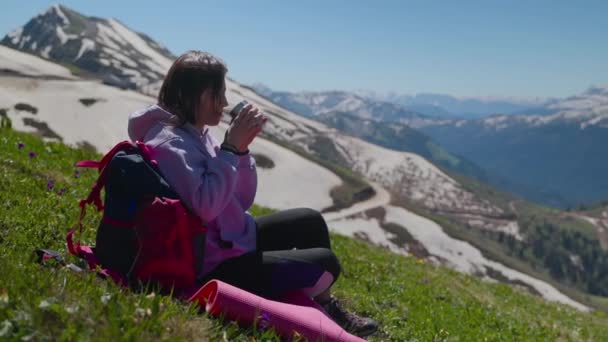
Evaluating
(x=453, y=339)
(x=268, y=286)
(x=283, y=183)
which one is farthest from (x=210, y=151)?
(x=283, y=183)

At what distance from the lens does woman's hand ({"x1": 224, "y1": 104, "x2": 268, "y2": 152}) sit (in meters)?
5.87

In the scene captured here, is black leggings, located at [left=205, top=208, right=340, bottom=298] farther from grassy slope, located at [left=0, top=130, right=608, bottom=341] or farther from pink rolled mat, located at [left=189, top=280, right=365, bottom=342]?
grassy slope, located at [left=0, top=130, right=608, bottom=341]

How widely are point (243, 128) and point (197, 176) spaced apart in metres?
0.82

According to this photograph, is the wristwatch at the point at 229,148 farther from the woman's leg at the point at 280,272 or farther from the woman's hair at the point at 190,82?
the woman's leg at the point at 280,272

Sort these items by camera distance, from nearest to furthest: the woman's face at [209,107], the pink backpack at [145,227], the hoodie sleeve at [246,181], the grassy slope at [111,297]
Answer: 1. the grassy slope at [111,297]
2. the pink backpack at [145,227]
3. the woman's face at [209,107]
4. the hoodie sleeve at [246,181]

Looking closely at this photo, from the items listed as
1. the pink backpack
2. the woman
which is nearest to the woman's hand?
the woman

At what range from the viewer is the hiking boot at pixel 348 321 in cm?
707

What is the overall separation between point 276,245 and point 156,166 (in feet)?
8.01

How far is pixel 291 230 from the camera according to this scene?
739 centimetres

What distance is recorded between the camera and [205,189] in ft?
17.9

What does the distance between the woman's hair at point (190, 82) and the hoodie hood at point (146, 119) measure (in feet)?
0.34

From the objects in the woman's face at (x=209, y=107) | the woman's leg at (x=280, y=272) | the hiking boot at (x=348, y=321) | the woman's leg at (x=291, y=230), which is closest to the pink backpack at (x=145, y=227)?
the woman's leg at (x=280, y=272)

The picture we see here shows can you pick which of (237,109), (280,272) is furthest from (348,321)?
(237,109)

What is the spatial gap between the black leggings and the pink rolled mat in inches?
27.7
